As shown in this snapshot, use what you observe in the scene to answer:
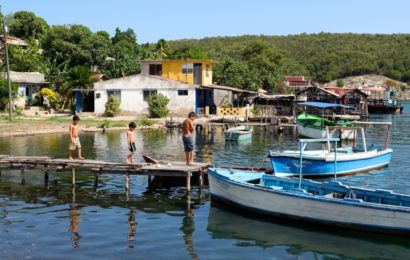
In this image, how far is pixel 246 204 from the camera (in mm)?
19297

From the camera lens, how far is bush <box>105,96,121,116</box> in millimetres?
57812

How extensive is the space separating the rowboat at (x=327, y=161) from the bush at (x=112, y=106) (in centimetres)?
3263

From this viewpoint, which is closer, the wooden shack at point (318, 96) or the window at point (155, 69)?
the window at point (155, 69)

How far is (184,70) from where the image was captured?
200 ft

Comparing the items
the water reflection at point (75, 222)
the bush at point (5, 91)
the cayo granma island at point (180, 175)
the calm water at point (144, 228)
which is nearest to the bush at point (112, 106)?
the cayo granma island at point (180, 175)

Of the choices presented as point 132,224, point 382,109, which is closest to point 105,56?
point 382,109

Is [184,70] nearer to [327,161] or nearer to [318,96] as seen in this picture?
[318,96]

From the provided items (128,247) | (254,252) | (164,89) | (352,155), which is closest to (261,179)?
(254,252)

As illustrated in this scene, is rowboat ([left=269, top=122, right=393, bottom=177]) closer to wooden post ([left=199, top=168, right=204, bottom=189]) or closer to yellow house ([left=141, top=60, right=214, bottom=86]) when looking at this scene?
wooden post ([left=199, top=168, right=204, bottom=189])

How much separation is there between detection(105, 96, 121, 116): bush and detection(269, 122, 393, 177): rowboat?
1285 inches

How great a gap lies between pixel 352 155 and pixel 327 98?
50.4 meters

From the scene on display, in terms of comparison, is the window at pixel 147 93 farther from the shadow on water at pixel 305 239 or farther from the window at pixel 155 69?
the shadow on water at pixel 305 239

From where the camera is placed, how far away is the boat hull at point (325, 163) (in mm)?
25531

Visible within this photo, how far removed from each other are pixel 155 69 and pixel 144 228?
45.7 m
